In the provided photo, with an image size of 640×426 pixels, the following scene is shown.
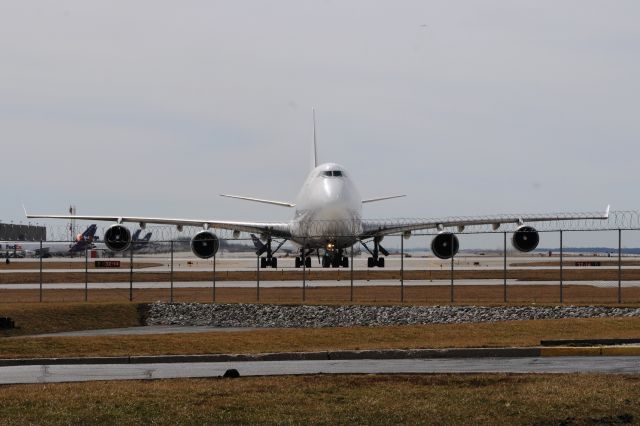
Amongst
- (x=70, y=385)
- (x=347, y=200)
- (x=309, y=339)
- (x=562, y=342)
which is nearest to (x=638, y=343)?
(x=562, y=342)

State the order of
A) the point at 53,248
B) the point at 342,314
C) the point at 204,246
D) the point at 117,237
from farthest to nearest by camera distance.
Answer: the point at 53,248 < the point at 117,237 < the point at 204,246 < the point at 342,314

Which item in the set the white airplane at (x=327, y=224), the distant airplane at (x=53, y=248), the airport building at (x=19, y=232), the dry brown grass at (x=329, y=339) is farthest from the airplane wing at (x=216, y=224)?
the airport building at (x=19, y=232)

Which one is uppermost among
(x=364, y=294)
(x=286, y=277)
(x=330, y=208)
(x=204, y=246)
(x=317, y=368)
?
(x=330, y=208)

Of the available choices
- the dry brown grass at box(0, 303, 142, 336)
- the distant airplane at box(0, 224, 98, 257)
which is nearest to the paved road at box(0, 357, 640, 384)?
the dry brown grass at box(0, 303, 142, 336)

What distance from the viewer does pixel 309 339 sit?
2342cm

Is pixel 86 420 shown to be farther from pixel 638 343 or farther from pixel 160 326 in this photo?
pixel 160 326

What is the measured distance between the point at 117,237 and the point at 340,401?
44.9 meters

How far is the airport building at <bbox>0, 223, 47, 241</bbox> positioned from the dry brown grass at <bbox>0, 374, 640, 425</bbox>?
483 feet

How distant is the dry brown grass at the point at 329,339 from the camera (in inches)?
840

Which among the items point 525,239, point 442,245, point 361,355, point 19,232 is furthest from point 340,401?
point 19,232

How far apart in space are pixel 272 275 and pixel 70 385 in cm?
4640

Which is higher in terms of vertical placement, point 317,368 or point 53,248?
point 53,248

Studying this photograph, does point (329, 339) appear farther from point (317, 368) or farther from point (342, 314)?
point (342, 314)

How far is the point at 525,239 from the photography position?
53.1 metres
